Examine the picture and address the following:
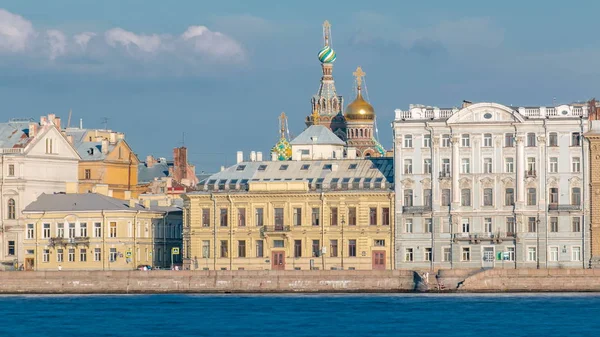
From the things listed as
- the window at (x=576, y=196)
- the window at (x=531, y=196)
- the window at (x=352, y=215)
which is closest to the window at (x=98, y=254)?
the window at (x=352, y=215)

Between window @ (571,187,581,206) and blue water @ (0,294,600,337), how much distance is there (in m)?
12.4

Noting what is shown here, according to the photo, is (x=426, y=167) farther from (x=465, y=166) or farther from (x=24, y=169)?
(x=24, y=169)

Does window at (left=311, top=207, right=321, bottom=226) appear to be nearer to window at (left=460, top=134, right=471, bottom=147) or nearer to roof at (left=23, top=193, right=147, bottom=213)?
window at (left=460, top=134, right=471, bottom=147)

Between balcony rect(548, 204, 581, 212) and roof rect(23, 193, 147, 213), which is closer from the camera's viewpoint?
balcony rect(548, 204, 581, 212)

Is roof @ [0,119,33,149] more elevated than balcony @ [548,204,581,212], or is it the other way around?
roof @ [0,119,33,149]

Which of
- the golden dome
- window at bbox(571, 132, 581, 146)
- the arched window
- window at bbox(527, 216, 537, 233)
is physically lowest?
window at bbox(527, 216, 537, 233)

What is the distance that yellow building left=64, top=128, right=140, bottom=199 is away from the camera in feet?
487

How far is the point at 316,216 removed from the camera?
130m

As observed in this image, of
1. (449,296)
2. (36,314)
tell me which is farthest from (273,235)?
(36,314)

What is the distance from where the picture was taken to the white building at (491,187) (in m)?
127

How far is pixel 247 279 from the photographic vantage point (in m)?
121

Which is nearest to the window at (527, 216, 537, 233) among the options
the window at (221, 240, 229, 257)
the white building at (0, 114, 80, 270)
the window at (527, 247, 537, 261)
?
the window at (527, 247, 537, 261)

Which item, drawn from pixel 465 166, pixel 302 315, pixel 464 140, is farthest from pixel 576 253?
pixel 302 315

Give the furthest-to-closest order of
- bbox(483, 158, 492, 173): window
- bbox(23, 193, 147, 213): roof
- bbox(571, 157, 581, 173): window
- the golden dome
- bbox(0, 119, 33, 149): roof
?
the golden dome, bbox(0, 119, 33, 149): roof, bbox(23, 193, 147, 213): roof, bbox(483, 158, 492, 173): window, bbox(571, 157, 581, 173): window
